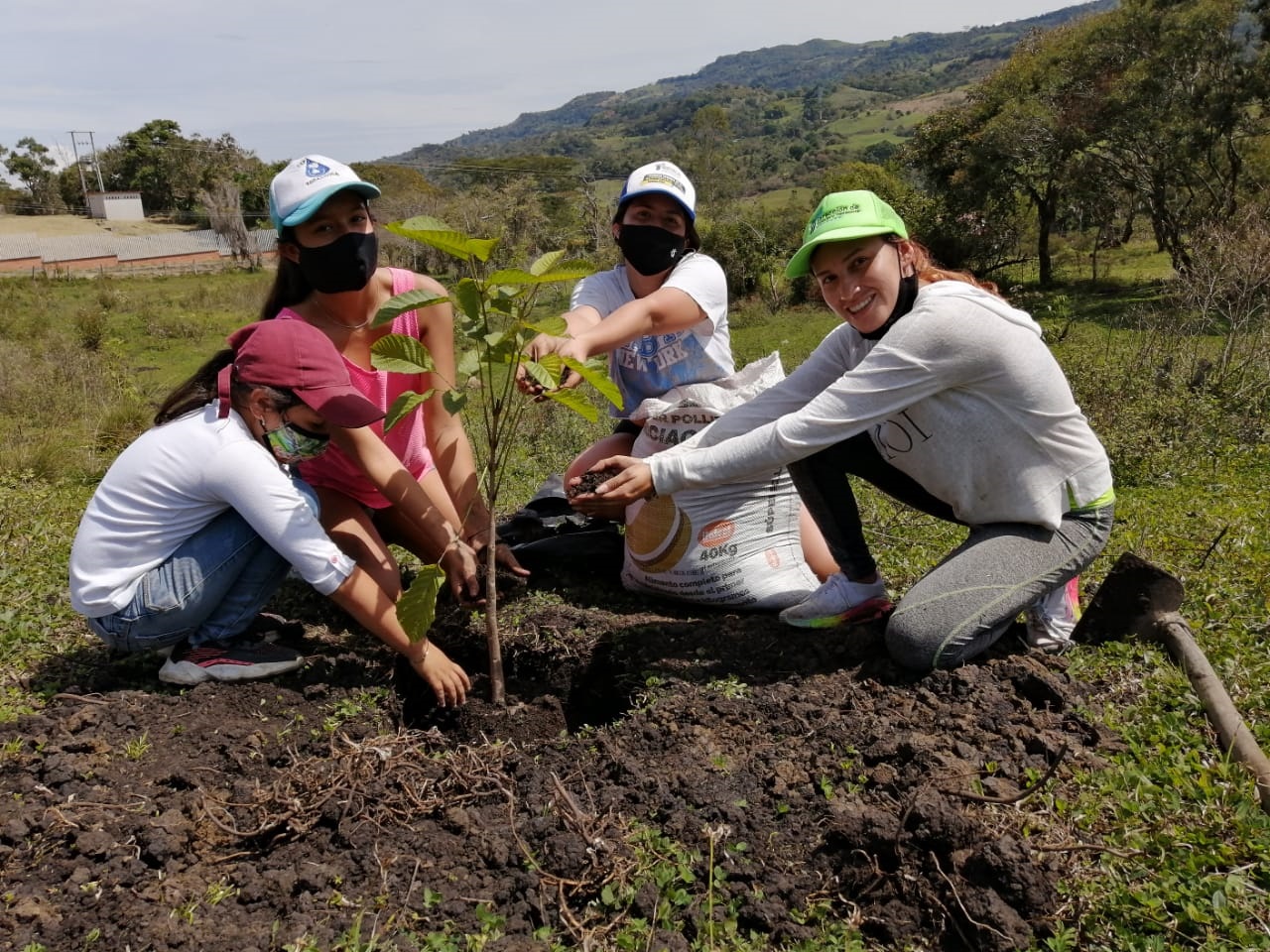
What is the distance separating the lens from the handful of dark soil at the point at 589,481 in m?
2.52

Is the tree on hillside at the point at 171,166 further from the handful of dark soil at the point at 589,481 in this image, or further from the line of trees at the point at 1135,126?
the handful of dark soil at the point at 589,481

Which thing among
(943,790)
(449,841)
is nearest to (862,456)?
(943,790)

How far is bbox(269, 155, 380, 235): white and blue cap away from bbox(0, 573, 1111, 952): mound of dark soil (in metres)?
1.33

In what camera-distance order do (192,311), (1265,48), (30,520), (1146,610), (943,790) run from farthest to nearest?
(192,311)
(1265,48)
(30,520)
(1146,610)
(943,790)

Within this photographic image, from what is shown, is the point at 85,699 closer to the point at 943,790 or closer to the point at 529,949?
the point at 529,949

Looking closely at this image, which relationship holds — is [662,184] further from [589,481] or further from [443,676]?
[443,676]

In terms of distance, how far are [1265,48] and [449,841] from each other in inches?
767

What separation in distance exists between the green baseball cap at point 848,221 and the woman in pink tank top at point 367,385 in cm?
103

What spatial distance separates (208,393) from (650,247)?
1496 millimetres

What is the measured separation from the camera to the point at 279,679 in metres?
2.60

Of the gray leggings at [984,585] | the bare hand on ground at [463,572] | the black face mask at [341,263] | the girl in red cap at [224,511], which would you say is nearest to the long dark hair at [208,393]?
the girl in red cap at [224,511]

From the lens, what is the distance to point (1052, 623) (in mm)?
2479

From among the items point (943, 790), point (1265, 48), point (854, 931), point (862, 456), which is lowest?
point (854, 931)

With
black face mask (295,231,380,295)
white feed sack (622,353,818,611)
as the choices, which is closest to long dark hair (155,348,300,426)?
black face mask (295,231,380,295)
